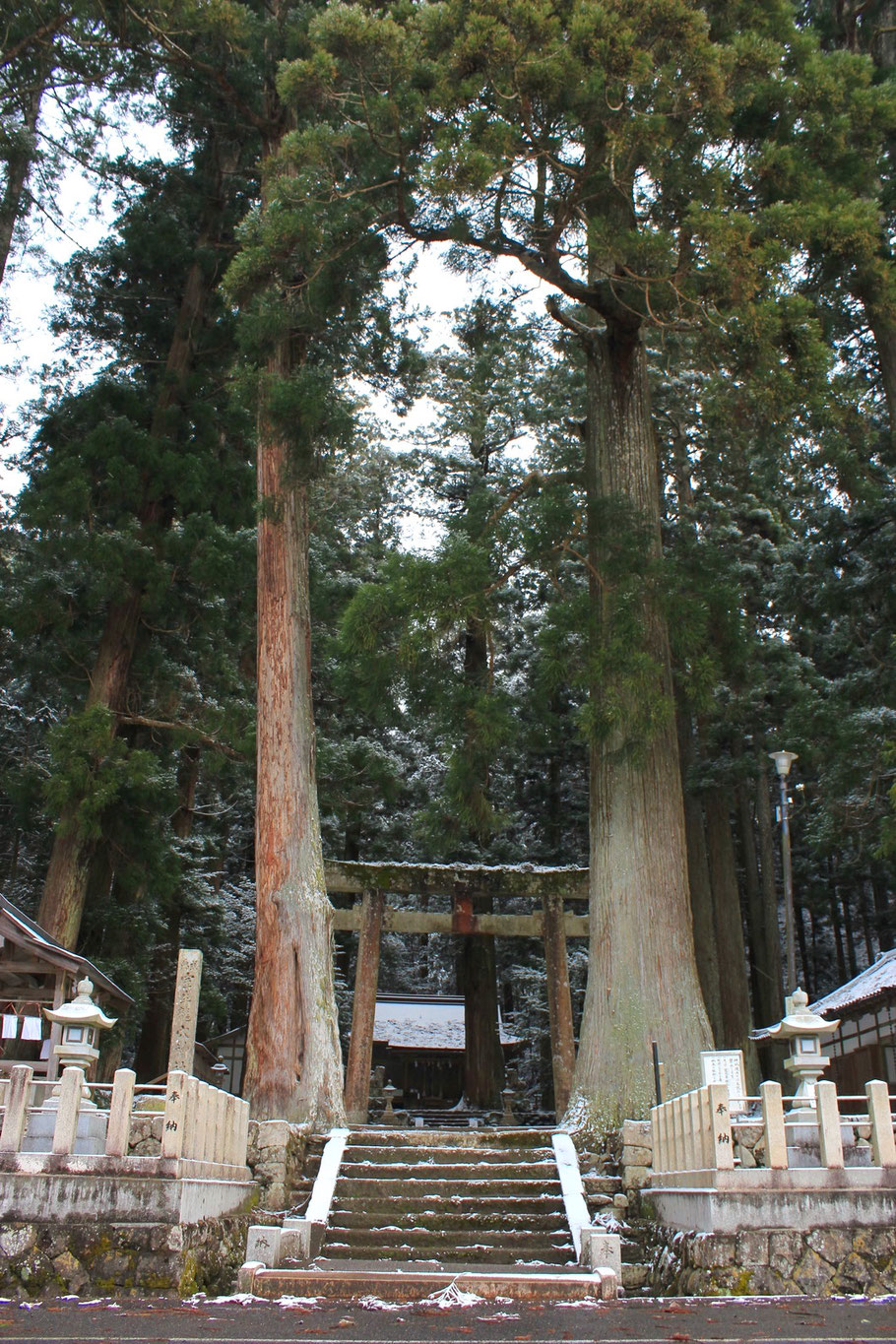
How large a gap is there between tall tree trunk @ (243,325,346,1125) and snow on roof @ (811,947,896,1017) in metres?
7.70

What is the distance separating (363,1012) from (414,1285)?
6.11 meters

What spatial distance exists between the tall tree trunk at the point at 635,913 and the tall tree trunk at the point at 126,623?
5961mm

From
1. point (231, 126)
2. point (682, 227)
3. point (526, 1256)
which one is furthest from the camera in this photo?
point (231, 126)

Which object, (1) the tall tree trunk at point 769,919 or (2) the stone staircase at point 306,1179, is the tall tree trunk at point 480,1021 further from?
(2) the stone staircase at point 306,1179

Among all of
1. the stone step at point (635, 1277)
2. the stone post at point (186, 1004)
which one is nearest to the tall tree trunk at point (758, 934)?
the stone step at point (635, 1277)

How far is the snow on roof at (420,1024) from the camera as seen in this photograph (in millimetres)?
22125

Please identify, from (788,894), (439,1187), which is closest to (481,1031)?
(788,894)

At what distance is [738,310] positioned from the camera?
7938 millimetres

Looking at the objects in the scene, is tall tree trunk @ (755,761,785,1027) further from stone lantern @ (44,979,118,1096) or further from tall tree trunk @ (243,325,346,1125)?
stone lantern @ (44,979,118,1096)

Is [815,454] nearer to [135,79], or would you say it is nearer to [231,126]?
[231,126]

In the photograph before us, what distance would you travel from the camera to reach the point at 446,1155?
27.7 ft

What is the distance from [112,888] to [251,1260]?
29.0 feet

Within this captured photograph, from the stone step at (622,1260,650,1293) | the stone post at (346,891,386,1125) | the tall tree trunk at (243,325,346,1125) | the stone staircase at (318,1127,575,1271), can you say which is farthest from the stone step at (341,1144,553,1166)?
the stone post at (346,891,386,1125)

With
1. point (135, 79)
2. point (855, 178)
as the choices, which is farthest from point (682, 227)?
point (135, 79)
